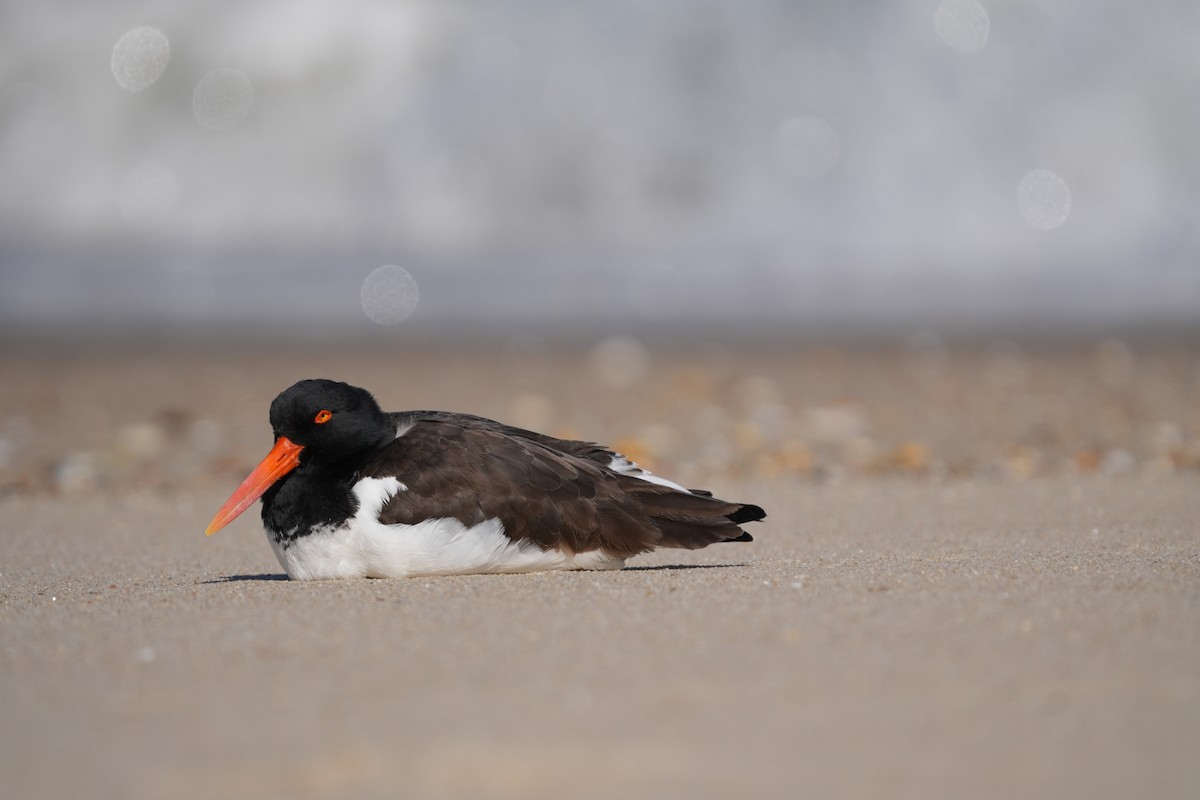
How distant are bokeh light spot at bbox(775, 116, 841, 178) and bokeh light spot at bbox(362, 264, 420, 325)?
6.63 meters

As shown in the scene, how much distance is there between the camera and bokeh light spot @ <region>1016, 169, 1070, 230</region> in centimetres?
2297

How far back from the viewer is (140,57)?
23688mm

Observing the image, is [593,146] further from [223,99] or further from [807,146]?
[223,99]

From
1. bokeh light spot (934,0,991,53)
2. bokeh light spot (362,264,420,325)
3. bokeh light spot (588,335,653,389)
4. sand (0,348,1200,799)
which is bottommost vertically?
sand (0,348,1200,799)

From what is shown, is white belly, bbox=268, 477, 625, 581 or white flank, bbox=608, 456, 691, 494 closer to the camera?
white belly, bbox=268, 477, 625, 581

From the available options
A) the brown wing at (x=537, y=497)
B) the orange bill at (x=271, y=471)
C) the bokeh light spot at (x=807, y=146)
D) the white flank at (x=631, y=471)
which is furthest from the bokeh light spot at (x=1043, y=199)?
the orange bill at (x=271, y=471)

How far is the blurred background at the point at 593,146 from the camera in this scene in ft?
73.7

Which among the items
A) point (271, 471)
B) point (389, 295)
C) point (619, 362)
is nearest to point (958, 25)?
point (389, 295)

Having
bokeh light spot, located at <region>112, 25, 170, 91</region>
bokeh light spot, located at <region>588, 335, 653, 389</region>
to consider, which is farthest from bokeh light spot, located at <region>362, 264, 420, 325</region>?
bokeh light spot, located at <region>112, 25, 170, 91</region>

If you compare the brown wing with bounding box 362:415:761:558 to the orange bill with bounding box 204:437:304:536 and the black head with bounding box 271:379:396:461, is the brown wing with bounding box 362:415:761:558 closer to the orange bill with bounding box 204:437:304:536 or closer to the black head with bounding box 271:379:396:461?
the black head with bounding box 271:379:396:461

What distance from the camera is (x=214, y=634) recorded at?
4.77m

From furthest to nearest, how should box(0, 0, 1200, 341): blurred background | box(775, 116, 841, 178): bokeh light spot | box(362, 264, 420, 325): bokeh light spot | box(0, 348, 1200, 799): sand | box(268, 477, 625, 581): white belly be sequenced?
box(775, 116, 841, 178): bokeh light spot, box(0, 0, 1200, 341): blurred background, box(362, 264, 420, 325): bokeh light spot, box(268, 477, 625, 581): white belly, box(0, 348, 1200, 799): sand

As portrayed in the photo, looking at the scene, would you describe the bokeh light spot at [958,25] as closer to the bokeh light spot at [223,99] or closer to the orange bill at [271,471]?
the bokeh light spot at [223,99]

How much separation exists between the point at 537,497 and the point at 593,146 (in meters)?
18.9
